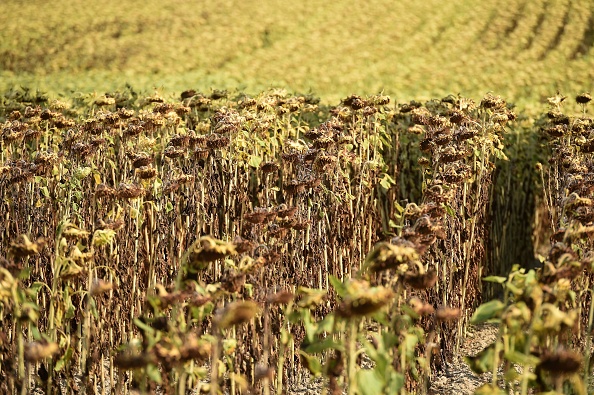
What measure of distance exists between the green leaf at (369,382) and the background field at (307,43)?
32.1 feet

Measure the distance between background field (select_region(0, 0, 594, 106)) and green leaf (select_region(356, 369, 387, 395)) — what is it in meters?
9.79

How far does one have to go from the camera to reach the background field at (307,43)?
44.3ft

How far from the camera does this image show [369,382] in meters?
2.06

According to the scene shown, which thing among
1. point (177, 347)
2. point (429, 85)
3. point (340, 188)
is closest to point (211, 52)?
point (429, 85)

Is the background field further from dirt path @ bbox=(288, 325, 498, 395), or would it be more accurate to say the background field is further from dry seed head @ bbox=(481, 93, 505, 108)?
dirt path @ bbox=(288, 325, 498, 395)

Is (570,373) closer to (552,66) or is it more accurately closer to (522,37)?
(552,66)

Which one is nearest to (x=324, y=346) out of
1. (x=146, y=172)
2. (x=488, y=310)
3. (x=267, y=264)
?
(x=488, y=310)

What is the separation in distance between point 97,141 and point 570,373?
2.72 m

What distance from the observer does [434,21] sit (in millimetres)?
17438

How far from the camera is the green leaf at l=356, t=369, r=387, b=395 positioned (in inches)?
80.6

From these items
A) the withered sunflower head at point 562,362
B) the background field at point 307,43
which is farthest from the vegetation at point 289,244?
the background field at point 307,43

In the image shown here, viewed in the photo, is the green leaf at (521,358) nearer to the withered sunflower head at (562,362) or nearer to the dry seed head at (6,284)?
the withered sunflower head at (562,362)

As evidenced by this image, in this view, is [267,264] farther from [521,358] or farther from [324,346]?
[521,358]

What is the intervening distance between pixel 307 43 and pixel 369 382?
1463 centimetres
